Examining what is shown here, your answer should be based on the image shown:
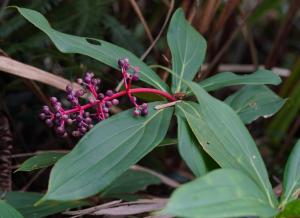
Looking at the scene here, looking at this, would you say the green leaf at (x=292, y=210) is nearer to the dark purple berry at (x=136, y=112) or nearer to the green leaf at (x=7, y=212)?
the dark purple berry at (x=136, y=112)

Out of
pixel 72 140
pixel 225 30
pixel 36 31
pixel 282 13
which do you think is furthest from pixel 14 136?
pixel 282 13

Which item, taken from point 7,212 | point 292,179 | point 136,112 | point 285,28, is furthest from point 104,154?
point 285,28

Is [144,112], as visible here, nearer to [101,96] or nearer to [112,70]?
[101,96]

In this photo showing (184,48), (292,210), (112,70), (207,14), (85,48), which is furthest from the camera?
(112,70)

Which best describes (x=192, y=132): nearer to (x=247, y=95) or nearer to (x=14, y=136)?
(x=247, y=95)

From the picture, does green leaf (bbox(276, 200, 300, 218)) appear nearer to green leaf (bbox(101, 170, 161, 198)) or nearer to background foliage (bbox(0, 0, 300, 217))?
background foliage (bbox(0, 0, 300, 217))
